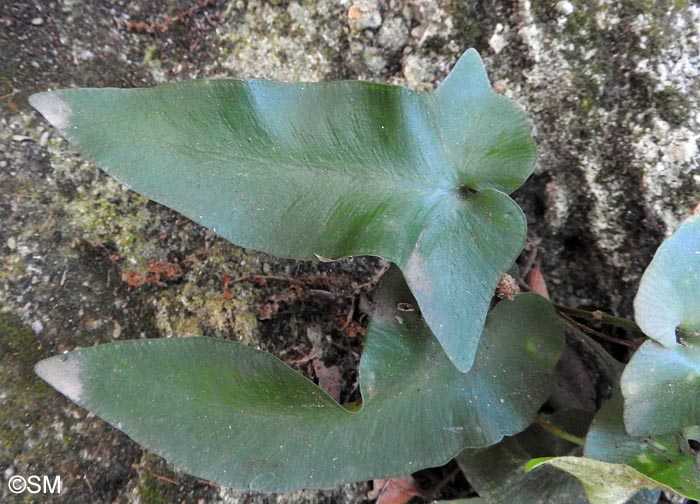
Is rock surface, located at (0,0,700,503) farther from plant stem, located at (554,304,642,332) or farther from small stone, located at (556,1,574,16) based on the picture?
plant stem, located at (554,304,642,332)

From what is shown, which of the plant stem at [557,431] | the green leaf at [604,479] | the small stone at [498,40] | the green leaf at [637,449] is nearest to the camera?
the green leaf at [604,479]

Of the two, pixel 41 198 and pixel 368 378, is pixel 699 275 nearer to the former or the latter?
pixel 368 378

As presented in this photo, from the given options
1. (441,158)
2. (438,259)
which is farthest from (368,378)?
(441,158)

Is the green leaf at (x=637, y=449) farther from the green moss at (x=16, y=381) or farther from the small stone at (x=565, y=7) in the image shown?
the green moss at (x=16, y=381)

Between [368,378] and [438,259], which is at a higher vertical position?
[438,259]

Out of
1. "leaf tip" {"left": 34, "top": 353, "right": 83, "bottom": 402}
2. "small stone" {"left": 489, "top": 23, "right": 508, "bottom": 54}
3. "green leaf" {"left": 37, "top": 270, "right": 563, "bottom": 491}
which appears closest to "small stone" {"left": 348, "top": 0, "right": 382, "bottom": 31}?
"small stone" {"left": 489, "top": 23, "right": 508, "bottom": 54}

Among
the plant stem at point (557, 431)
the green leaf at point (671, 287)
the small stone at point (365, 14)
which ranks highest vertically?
the small stone at point (365, 14)

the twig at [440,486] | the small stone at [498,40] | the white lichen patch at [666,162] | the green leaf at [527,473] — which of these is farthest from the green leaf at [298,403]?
the small stone at [498,40]
